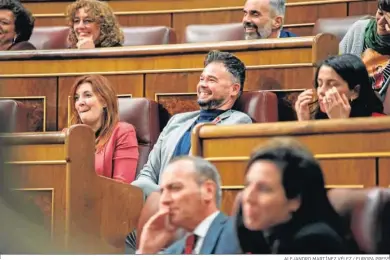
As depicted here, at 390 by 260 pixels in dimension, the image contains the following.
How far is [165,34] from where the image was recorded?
161 cm

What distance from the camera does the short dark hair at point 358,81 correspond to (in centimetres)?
114

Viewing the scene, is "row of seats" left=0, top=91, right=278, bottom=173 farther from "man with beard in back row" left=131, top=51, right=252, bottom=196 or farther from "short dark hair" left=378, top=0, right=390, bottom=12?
"short dark hair" left=378, top=0, right=390, bottom=12

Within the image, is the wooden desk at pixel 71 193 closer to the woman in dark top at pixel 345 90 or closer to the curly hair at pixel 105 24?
the woman in dark top at pixel 345 90

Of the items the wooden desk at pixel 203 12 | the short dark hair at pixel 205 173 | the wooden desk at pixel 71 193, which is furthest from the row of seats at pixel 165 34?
the short dark hair at pixel 205 173

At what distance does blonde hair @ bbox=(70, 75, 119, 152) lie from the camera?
4.13 ft

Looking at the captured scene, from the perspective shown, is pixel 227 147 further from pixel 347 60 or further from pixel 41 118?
pixel 41 118

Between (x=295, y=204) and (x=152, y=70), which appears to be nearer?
(x=295, y=204)

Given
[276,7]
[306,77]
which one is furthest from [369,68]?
[276,7]

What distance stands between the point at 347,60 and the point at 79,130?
294 mm

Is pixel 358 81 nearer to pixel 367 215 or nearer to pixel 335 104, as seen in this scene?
pixel 335 104

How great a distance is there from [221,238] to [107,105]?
0.42 metres

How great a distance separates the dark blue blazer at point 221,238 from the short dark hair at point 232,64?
1.34 feet

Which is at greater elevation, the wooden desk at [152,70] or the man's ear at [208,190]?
the wooden desk at [152,70]

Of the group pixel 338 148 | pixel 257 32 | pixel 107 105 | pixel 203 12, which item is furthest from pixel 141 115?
pixel 203 12
